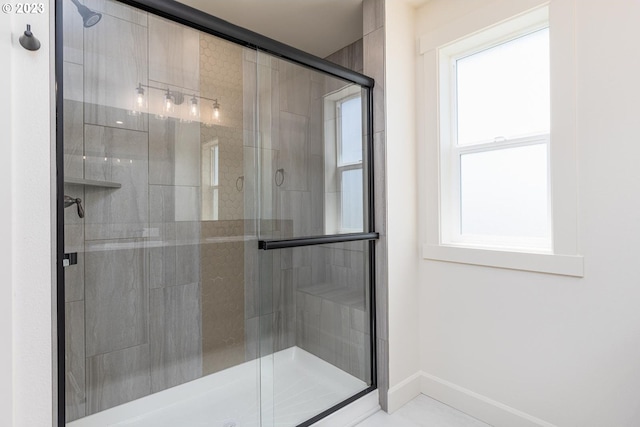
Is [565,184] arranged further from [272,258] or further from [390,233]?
[272,258]

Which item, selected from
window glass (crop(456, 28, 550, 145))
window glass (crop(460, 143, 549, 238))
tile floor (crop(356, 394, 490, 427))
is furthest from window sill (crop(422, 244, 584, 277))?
tile floor (crop(356, 394, 490, 427))

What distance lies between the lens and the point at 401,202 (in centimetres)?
205

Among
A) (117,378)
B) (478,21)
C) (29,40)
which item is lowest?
(117,378)

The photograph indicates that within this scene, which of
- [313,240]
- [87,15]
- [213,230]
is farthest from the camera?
[213,230]

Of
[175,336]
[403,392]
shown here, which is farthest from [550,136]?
[175,336]

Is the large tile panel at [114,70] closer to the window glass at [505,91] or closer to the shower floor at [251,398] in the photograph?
the shower floor at [251,398]

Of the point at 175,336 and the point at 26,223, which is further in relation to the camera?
→ the point at 175,336

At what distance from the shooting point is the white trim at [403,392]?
193 cm

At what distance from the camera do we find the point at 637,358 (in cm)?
134

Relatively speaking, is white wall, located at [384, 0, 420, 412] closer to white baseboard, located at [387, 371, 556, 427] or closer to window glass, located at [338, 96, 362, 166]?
white baseboard, located at [387, 371, 556, 427]

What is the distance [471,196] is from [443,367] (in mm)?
1168

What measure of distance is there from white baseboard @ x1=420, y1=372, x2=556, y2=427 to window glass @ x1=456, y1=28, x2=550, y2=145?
1598mm

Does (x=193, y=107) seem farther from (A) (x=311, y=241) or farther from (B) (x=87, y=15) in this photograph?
(A) (x=311, y=241)

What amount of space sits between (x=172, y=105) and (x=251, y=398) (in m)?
1.94
